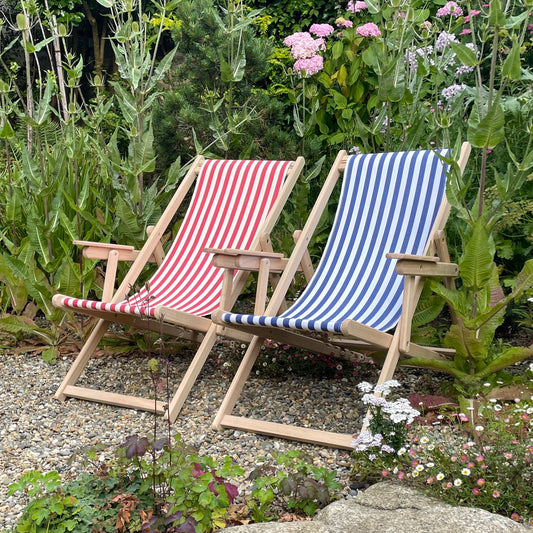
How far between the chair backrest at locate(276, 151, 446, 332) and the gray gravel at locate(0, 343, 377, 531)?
45 cm

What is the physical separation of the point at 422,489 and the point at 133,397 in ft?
5.32

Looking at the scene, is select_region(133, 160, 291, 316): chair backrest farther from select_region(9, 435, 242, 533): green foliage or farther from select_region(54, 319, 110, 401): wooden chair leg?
select_region(9, 435, 242, 533): green foliage

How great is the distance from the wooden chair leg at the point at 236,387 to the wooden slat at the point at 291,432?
0.08 ft

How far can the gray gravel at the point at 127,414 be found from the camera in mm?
3084

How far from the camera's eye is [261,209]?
4297 mm

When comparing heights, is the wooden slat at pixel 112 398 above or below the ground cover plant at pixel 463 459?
below

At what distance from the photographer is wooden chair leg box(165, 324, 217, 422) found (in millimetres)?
3492

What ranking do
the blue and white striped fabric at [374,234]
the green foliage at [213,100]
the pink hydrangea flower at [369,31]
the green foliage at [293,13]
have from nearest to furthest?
the blue and white striped fabric at [374,234], the pink hydrangea flower at [369,31], the green foliage at [213,100], the green foliage at [293,13]

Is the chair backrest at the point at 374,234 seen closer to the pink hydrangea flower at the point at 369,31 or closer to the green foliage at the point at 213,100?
the pink hydrangea flower at the point at 369,31

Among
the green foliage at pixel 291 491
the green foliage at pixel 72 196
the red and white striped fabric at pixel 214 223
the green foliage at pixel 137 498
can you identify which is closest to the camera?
the green foliage at pixel 137 498

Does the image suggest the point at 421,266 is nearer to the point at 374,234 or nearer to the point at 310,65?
the point at 374,234

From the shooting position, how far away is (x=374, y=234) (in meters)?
3.91

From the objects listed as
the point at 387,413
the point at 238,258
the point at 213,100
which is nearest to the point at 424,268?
the point at 387,413

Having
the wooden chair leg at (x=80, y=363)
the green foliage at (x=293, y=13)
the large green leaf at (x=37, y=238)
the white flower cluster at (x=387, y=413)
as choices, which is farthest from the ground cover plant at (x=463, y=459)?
the green foliage at (x=293, y=13)
